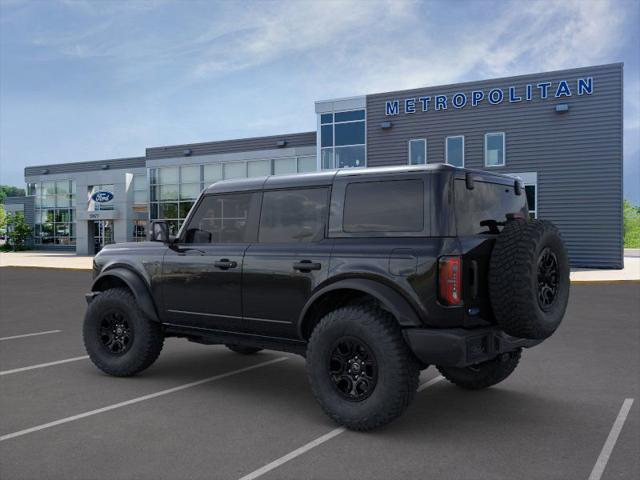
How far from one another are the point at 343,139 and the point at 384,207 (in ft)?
79.3

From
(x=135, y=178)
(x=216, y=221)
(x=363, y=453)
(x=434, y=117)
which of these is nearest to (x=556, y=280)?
(x=363, y=453)

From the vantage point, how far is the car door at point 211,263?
225 inches

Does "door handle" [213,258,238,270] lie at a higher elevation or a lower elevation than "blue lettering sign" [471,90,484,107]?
lower

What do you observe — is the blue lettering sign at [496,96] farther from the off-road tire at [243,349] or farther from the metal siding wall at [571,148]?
the off-road tire at [243,349]

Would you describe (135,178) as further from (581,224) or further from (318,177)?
(318,177)

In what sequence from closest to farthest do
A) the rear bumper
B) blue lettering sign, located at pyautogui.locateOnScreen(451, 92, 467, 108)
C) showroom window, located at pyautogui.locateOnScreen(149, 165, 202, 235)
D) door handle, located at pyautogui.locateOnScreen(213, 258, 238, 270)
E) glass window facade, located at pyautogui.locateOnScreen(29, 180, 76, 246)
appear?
the rear bumper
door handle, located at pyautogui.locateOnScreen(213, 258, 238, 270)
blue lettering sign, located at pyautogui.locateOnScreen(451, 92, 467, 108)
showroom window, located at pyautogui.locateOnScreen(149, 165, 202, 235)
glass window facade, located at pyautogui.locateOnScreen(29, 180, 76, 246)

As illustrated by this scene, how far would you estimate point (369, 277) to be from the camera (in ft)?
15.6

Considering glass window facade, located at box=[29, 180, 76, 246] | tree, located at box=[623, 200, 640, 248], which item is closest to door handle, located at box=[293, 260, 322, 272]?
glass window facade, located at box=[29, 180, 76, 246]

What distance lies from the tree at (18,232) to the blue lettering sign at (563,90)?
135 ft

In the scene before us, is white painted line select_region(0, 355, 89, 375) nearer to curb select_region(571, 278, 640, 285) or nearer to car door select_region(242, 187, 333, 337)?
car door select_region(242, 187, 333, 337)

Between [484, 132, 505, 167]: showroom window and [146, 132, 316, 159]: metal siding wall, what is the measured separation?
10.5 meters

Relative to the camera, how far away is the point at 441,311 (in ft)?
14.7

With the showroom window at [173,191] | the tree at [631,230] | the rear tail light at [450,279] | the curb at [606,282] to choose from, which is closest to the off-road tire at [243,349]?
the rear tail light at [450,279]

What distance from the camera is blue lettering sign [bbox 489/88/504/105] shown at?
25094mm
